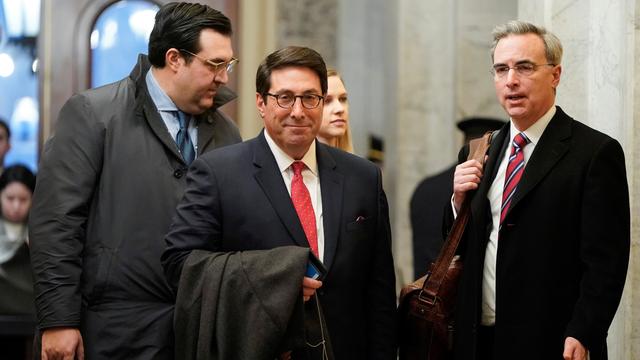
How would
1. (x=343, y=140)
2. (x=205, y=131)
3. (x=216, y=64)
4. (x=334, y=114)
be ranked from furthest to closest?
1. (x=343, y=140)
2. (x=334, y=114)
3. (x=205, y=131)
4. (x=216, y=64)

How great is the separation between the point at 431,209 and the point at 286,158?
265 centimetres

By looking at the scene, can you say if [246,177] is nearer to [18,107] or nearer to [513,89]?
[513,89]

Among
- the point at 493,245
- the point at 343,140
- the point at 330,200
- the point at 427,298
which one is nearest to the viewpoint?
the point at 330,200

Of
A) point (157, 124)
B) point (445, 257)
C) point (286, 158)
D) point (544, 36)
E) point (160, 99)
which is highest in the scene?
point (544, 36)

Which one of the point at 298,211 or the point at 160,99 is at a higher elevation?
the point at 160,99

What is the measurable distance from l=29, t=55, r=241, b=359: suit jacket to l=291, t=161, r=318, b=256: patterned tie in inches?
22.3

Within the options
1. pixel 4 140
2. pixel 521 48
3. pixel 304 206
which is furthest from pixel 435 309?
pixel 4 140

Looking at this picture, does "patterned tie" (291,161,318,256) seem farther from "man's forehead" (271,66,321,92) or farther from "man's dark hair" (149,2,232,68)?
"man's dark hair" (149,2,232,68)

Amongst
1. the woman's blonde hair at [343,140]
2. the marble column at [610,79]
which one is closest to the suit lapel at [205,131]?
the woman's blonde hair at [343,140]

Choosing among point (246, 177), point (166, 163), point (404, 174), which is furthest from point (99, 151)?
point (404, 174)

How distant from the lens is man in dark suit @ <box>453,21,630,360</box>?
→ 3.77 m

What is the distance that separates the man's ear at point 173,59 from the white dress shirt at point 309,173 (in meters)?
0.59

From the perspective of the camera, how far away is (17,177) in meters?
6.99

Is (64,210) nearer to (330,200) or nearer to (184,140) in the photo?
A: (184,140)
